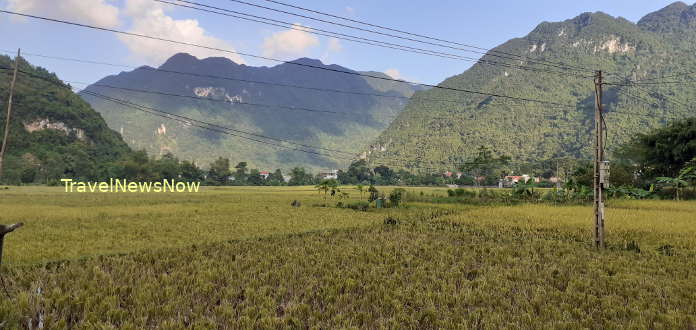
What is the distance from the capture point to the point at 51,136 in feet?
322

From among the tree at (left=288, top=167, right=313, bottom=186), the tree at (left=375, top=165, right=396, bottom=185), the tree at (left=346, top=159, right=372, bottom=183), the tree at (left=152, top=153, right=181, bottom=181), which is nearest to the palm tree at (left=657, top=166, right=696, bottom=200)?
the tree at (left=375, top=165, right=396, bottom=185)

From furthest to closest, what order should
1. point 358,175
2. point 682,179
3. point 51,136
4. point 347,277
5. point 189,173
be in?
point 358,175
point 51,136
point 189,173
point 682,179
point 347,277

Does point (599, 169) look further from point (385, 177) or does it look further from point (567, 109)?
point (567, 109)

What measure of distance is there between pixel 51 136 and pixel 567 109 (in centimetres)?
16361

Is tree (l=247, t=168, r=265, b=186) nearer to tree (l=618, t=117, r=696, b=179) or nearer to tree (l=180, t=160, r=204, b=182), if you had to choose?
tree (l=180, t=160, r=204, b=182)

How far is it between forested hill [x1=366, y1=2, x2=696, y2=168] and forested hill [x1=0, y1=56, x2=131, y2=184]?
332 ft

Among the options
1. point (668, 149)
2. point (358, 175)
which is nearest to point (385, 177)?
point (358, 175)

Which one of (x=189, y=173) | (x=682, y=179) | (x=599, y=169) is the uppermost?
(x=599, y=169)

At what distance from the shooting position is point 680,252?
1278 centimetres

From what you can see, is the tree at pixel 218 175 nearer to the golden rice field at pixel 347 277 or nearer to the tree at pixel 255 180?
the tree at pixel 255 180

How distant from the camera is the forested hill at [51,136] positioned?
266 feet

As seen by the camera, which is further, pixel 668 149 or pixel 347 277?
pixel 668 149

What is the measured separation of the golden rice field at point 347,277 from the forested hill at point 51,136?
Result: 77955 millimetres

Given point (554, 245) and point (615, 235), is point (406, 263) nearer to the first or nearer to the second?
point (554, 245)
